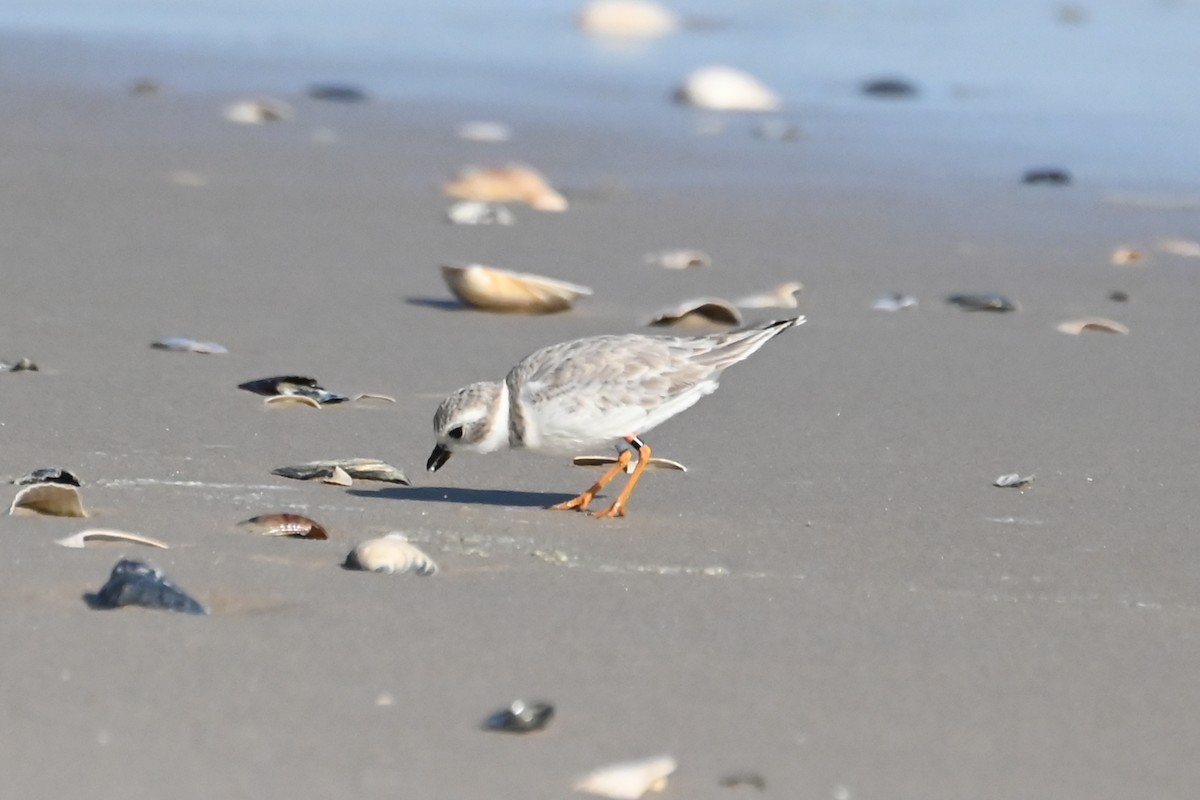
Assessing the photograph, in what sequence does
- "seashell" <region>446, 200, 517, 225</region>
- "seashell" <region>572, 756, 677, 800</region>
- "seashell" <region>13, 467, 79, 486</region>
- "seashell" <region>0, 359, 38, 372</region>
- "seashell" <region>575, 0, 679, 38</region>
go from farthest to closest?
"seashell" <region>575, 0, 679, 38</region>
"seashell" <region>446, 200, 517, 225</region>
"seashell" <region>0, 359, 38, 372</region>
"seashell" <region>13, 467, 79, 486</region>
"seashell" <region>572, 756, 677, 800</region>

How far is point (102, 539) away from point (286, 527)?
1.45ft

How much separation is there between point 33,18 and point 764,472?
11691 millimetres

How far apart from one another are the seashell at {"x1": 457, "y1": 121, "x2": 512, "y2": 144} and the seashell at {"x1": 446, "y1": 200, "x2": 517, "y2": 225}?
2.39 meters

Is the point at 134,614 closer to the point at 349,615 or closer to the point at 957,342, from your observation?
the point at 349,615

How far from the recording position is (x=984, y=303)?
25.6 feet

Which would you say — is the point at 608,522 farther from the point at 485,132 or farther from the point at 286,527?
the point at 485,132

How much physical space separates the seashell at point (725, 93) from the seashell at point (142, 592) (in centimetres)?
1010

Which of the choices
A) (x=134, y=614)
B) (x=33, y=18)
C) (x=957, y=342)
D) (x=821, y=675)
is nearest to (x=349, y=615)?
(x=134, y=614)

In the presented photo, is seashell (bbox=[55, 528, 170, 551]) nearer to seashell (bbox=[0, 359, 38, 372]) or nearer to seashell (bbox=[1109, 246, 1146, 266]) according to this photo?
seashell (bbox=[0, 359, 38, 372])

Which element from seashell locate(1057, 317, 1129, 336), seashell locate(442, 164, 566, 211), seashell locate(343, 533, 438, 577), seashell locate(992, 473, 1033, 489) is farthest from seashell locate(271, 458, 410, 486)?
seashell locate(442, 164, 566, 211)

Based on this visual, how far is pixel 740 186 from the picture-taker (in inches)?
415

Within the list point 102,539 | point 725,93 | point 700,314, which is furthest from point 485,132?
point 102,539

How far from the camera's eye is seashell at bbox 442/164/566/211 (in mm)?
9719

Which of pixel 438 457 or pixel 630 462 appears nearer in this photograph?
pixel 438 457
